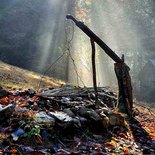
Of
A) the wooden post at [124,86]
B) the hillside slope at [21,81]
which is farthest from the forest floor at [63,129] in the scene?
the hillside slope at [21,81]

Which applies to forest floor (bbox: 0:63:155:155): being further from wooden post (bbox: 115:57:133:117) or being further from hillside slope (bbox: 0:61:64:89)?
hillside slope (bbox: 0:61:64:89)

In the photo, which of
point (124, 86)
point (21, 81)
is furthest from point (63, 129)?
point (21, 81)

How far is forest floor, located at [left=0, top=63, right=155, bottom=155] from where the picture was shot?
5.91m

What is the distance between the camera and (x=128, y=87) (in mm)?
9617

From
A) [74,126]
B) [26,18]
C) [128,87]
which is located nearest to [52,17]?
[26,18]

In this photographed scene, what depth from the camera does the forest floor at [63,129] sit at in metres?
5.91

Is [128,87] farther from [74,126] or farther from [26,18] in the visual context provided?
[26,18]

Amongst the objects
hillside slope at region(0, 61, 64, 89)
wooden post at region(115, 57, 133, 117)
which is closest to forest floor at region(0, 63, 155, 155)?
wooden post at region(115, 57, 133, 117)

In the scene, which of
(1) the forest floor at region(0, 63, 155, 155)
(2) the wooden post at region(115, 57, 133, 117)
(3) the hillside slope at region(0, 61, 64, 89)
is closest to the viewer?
(1) the forest floor at region(0, 63, 155, 155)

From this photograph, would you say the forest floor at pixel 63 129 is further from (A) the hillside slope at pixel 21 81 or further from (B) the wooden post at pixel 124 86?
(A) the hillside slope at pixel 21 81

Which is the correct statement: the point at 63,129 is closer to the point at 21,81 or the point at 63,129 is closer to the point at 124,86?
the point at 124,86

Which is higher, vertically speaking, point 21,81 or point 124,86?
point 124,86

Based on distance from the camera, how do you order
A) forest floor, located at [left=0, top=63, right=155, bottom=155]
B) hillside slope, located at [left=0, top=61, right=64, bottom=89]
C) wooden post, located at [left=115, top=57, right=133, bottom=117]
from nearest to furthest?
forest floor, located at [left=0, top=63, right=155, bottom=155], wooden post, located at [left=115, top=57, right=133, bottom=117], hillside slope, located at [left=0, top=61, right=64, bottom=89]

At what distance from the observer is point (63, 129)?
6.68m
